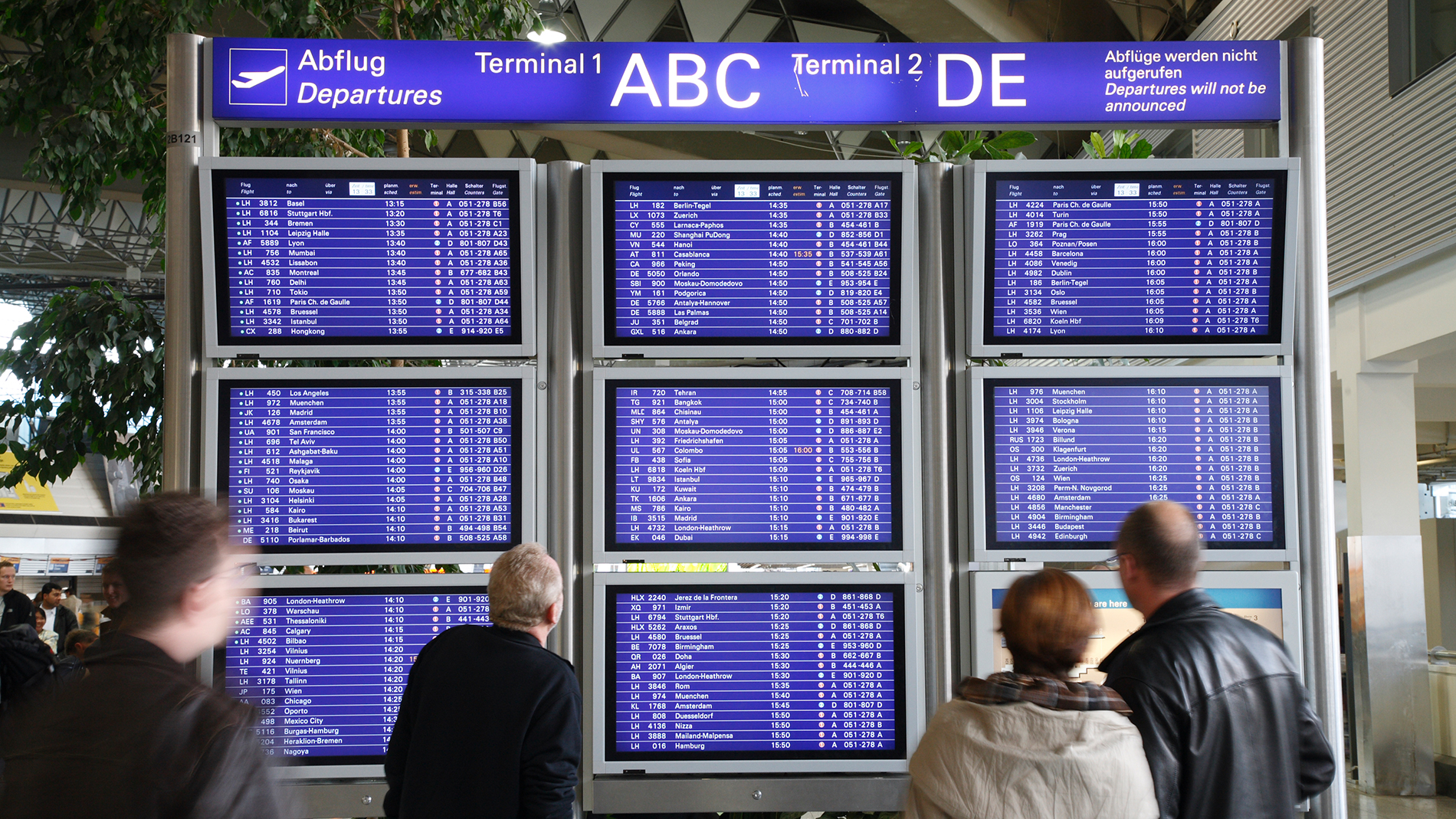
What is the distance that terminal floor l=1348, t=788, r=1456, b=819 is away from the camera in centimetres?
958

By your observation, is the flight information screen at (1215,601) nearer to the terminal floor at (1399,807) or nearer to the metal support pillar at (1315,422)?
the metal support pillar at (1315,422)

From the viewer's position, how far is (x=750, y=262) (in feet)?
10.9

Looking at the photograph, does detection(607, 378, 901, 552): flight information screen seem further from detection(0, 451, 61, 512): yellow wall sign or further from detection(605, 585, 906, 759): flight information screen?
detection(0, 451, 61, 512): yellow wall sign

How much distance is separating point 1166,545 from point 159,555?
6.67ft

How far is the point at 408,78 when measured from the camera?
337cm

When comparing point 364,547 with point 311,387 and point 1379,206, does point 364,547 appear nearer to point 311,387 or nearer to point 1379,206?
point 311,387

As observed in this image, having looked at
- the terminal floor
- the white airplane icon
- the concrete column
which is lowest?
the terminal floor

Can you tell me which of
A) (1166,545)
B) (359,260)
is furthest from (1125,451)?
(359,260)

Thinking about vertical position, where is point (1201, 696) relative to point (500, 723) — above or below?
above

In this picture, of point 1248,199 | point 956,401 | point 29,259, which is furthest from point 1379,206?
point 29,259

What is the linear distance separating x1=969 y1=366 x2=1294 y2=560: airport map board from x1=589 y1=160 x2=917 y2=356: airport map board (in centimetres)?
Result: 48

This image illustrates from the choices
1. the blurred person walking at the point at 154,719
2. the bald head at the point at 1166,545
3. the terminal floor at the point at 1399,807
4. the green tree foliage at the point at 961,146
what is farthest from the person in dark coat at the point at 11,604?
the terminal floor at the point at 1399,807

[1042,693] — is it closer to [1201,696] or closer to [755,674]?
[1201,696]

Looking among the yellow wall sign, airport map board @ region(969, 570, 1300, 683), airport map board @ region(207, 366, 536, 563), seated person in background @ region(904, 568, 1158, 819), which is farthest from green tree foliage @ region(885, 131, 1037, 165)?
the yellow wall sign
